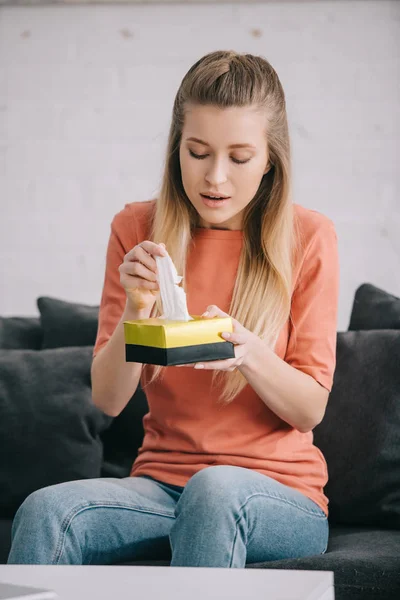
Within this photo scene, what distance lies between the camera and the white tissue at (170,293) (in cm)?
128

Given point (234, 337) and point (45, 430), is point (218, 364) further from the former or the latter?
point (45, 430)

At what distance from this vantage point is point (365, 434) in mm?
1804

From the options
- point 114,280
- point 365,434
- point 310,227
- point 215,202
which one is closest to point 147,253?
point 215,202

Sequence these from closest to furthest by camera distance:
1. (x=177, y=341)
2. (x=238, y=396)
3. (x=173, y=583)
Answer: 1. (x=173, y=583)
2. (x=177, y=341)
3. (x=238, y=396)

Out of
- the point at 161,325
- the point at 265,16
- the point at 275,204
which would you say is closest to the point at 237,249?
the point at 275,204

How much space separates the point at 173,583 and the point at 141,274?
0.56 m

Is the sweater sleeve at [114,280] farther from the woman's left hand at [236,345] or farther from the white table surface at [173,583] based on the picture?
the white table surface at [173,583]

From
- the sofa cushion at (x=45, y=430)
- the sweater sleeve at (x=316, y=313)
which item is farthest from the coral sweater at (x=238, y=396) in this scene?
the sofa cushion at (x=45, y=430)

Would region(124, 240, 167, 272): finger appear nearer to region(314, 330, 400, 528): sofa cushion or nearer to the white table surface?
the white table surface

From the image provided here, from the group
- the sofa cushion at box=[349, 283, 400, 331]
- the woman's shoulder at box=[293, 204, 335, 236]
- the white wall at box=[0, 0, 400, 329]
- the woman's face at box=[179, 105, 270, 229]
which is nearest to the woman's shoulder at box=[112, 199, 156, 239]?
the woman's face at box=[179, 105, 270, 229]

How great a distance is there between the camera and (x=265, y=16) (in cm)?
255

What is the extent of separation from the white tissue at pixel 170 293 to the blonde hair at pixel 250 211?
240mm

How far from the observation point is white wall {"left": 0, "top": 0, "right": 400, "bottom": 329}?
2.53 metres

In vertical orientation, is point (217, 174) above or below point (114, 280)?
above
